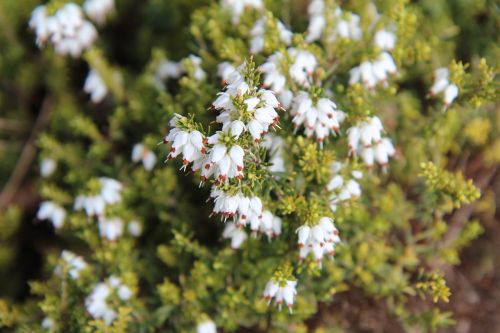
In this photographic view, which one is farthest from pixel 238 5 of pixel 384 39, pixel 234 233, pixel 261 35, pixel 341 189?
pixel 234 233

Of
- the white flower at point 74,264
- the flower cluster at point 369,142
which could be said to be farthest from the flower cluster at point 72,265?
the flower cluster at point 369,142

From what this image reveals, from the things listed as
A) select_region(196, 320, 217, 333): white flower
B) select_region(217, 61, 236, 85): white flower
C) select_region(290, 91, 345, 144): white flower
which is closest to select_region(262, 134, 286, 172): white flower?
select_region(290, 91, 345, 144): white flower

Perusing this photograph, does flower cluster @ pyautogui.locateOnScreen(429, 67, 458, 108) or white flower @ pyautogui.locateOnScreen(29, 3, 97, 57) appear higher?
white flower @ pyautogui.locateOnScreen(29, 3, 97, 57)

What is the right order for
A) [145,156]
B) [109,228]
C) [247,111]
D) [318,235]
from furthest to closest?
1. [145,156]
2. [109,228]
3. [318,235]
4. [247,111]

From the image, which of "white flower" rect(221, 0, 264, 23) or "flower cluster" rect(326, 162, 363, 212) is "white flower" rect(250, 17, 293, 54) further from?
"flower cluster" rect(326, 162, 363, 212)

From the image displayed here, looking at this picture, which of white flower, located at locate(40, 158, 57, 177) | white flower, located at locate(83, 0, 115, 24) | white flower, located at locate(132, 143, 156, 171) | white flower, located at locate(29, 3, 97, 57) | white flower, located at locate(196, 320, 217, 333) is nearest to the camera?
white flower, located at locate(196, 320, 217, 333)

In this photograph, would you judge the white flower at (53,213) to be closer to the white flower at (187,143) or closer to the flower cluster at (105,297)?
the flower cluster at (105,297)

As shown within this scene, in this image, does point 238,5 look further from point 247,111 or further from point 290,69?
point 247,111

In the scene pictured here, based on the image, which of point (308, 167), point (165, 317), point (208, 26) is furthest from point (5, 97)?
point (308, 167)
